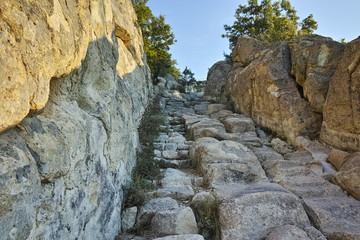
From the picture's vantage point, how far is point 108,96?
Result: 318 centimetres

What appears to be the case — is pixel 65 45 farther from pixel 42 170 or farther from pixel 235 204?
pixel 235 204

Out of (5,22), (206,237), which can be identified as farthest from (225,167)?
(5,22)

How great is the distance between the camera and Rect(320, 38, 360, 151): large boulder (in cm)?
428

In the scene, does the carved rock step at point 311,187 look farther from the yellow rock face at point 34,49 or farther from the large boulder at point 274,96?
the yellow rock face at point 34,49

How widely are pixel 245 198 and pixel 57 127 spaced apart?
2.54 metres

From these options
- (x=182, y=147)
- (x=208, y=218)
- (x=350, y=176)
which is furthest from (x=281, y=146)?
(x=208, y=218)

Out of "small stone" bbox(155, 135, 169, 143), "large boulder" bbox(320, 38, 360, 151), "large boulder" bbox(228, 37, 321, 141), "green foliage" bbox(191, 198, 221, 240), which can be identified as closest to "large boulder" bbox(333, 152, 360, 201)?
"large boulder" bbox(320, 38, 360, 151)

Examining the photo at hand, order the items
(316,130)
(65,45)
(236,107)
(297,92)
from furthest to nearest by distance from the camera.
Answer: (236,107), (297,92), (316,130), (65,45)

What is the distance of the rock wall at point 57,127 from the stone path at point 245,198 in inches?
31.5

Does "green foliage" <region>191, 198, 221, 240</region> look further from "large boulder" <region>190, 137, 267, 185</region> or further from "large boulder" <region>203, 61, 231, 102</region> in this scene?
"large boulder" <region>203, 61, 231, 102</region>

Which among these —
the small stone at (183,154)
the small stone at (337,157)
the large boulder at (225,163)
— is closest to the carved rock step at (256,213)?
the large boulder at (225,163)

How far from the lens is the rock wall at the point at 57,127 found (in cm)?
134

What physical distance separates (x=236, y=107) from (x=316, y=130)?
153 inches

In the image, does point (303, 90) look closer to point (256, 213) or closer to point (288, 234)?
point (256, 213)
